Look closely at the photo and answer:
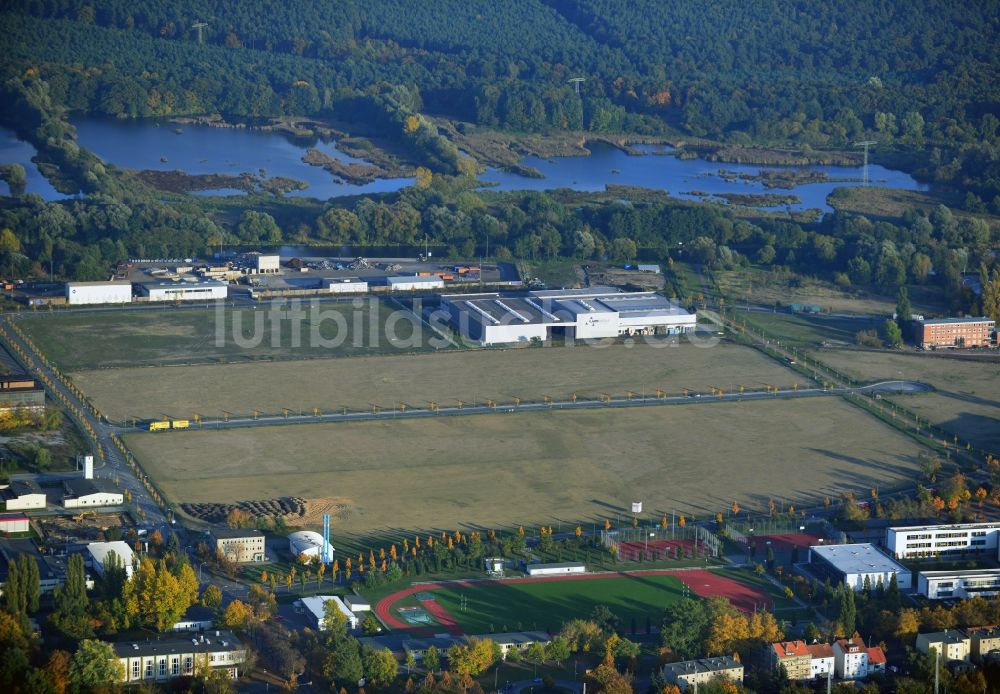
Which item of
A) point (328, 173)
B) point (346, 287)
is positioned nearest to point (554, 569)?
point (346, 287)

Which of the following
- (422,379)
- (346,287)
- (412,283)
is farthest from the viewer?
(412,283)

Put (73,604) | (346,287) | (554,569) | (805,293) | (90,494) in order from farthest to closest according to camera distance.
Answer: (805,293)
(346,287)
(90,494)
(554,569)
(73,604)

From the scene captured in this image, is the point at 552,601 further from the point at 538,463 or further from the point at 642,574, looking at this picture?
the point at 538,463

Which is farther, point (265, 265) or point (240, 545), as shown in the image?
point (265, 265)

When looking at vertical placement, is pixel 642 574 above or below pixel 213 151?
below

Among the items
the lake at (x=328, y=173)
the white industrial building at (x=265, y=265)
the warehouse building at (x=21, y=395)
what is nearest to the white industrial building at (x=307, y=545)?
the warehouse building at (x=21, y=395)

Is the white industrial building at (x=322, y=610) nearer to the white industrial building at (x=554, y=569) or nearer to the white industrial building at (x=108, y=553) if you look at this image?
the white industrial building at (x=108, y=553)
